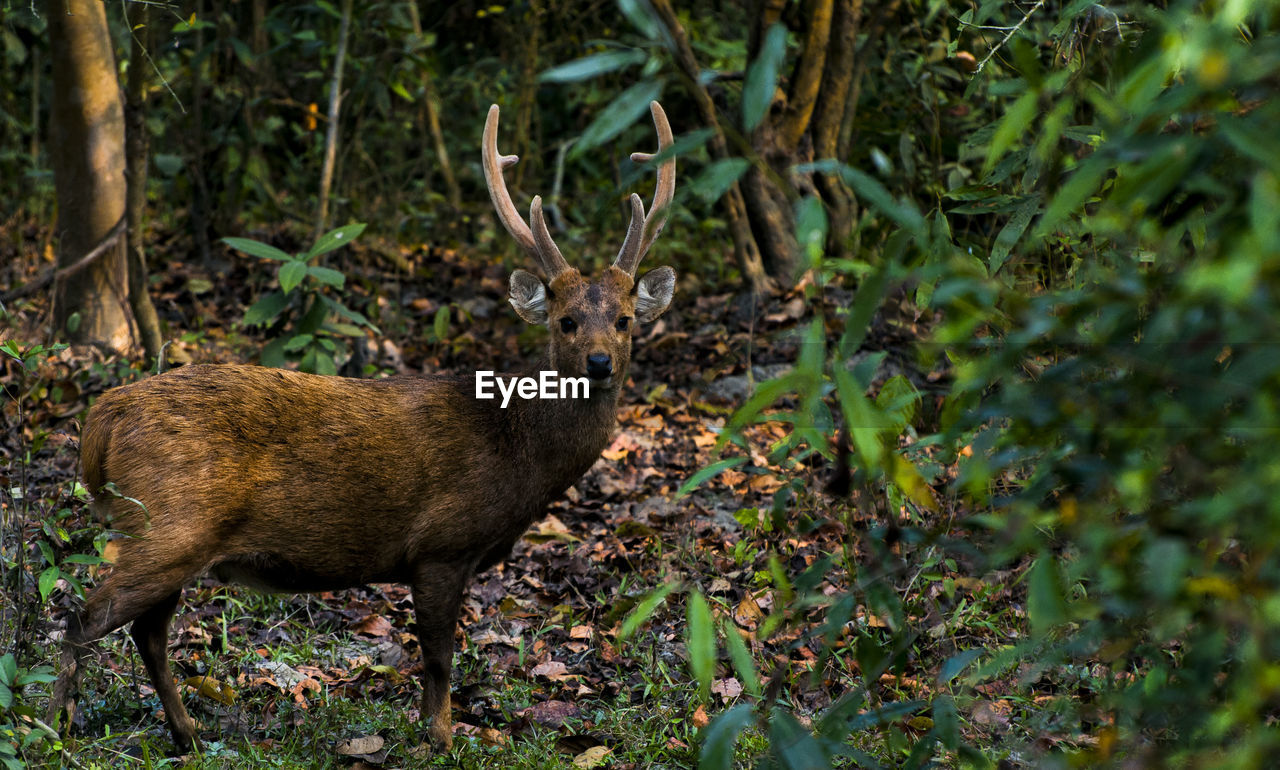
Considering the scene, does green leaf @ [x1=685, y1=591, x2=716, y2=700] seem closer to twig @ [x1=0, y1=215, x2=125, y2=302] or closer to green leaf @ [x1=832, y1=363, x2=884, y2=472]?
green leaf @ [x1=832, y1=363, x2=884, y2=472]

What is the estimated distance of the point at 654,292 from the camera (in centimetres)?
582

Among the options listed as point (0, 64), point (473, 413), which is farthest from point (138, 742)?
point (0, 64)

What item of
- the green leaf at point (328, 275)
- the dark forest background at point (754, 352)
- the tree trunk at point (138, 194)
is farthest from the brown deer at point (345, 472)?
the tree trunk at point (138, 194)

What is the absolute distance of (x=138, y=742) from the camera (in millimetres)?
4613

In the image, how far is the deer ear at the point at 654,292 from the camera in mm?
5734

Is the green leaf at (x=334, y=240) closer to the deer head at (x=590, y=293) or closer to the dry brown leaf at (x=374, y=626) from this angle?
the deer head at (x=590, y=293)

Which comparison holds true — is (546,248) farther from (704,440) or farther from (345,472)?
(704,440)

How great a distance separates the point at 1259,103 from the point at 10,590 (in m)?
4.18

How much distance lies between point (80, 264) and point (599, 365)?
421 centimetres

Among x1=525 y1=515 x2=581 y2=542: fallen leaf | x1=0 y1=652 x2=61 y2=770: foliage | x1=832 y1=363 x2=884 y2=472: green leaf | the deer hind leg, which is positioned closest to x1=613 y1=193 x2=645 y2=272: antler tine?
x1=525 y1=515 x2=581 y2=542: fallen leaf

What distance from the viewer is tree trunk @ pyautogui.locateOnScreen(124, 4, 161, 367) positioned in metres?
7.61

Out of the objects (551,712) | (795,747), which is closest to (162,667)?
(551,712)

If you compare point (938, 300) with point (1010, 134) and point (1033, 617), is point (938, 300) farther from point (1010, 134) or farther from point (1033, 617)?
point (1033, 617)

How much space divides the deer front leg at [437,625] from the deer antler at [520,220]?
61.5 inches
